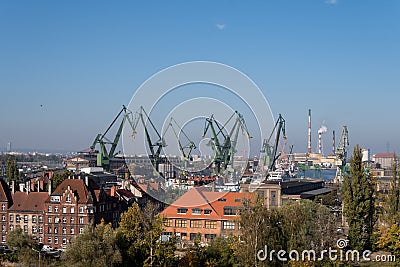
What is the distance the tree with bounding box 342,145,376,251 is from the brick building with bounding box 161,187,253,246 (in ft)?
14.0

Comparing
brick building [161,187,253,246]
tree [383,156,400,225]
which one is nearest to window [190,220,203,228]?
brick building [161,187,253,246]

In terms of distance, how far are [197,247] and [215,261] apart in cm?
79

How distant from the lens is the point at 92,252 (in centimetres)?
1362

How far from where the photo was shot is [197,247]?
51.1 feet

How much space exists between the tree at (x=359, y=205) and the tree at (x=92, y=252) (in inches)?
352

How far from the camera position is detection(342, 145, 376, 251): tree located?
1864 centimetres

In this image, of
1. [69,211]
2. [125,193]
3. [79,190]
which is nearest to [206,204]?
[79,190]

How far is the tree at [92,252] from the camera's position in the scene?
1357cm

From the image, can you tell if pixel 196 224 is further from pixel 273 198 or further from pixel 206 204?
pixel 273 198

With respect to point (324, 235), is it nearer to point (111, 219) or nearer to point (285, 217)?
point (285, 217)

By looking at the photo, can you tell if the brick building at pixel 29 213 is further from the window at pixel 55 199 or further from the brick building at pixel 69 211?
the window at pixel 55 199

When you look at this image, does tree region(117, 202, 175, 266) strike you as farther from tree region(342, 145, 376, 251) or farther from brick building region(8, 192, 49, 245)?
brick building region(8, 192, 49, 245)

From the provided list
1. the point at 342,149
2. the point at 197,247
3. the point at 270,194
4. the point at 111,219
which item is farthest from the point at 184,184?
the point at 342,149

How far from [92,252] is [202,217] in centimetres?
901
